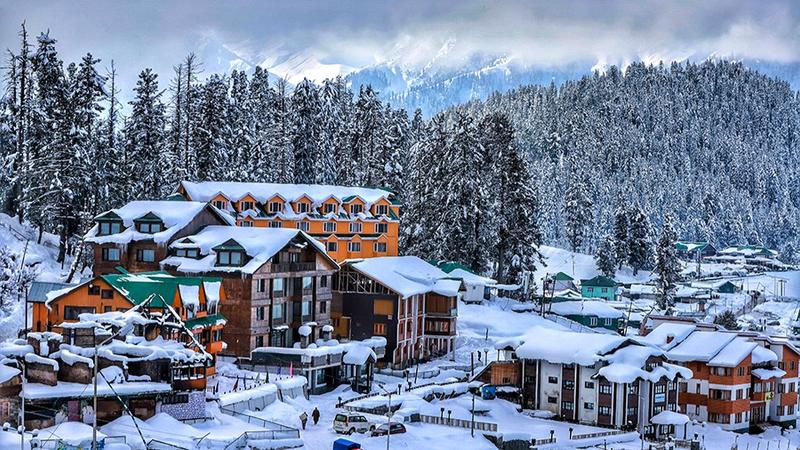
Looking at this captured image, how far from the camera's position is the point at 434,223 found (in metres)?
105

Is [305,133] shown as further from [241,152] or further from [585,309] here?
[585,309]

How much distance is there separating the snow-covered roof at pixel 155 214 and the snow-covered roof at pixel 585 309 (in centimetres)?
4487

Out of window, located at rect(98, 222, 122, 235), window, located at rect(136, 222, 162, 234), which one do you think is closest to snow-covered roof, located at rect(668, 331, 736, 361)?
window, located at rect(136, 222, 162, 234)

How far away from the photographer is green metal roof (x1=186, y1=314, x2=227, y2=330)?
211ft

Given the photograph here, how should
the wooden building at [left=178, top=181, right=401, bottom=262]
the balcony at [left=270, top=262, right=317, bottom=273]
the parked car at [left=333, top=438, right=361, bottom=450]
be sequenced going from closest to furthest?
the parked car at [left=333, top=438, right=361, bottom=450] → the balcony at [left=270, top=262, right=317, bottom=273] → the wooden building at [left=178, top=181, right=401, bottom=262]

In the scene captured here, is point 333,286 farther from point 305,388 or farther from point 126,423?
point 126,423

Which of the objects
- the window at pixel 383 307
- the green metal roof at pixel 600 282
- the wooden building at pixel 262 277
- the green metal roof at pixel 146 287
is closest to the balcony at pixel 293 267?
the wooden building at pixel 262 277

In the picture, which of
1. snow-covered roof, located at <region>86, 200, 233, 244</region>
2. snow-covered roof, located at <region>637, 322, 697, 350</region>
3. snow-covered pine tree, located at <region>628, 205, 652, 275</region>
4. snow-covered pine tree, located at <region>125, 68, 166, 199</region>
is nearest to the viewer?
snow-covered roof, located at <region>86, 200, 233, 244</region>

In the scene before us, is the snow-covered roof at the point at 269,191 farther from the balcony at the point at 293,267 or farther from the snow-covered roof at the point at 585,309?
the snow-covered roof at the point at 585,309

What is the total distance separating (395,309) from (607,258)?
269 ft

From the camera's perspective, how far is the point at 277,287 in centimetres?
7531

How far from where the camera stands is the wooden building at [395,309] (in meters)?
81.2

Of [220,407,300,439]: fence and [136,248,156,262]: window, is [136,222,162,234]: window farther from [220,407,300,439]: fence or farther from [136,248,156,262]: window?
[220,407,300,439]: fence

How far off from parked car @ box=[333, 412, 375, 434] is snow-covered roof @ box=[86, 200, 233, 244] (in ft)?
72.3
